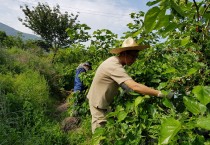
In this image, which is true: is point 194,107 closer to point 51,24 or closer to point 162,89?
point 162,89

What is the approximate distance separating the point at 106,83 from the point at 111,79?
8 cm

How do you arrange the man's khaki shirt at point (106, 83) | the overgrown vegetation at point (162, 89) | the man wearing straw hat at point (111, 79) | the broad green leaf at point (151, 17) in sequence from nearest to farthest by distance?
1. the broad green leaf at point (151, 17)
2. the overgrown vegetation at point (162, 89)
3. the man wearing straw hat at point (111, 79)
4. the man's khaki shirt at point (106, 83)

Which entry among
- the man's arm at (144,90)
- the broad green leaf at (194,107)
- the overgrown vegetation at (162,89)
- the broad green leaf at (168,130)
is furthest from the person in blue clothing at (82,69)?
the broad green leaf at (168,130)

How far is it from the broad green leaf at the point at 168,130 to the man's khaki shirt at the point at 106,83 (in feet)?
6.17

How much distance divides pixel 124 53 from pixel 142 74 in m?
0.40

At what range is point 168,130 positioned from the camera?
0.91 metres

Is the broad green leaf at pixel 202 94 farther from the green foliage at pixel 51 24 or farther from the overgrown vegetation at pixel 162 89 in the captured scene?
the green foliage at pixel 51 24

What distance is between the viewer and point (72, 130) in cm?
654

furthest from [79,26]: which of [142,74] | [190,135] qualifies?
[190,135]

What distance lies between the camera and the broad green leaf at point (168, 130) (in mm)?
883

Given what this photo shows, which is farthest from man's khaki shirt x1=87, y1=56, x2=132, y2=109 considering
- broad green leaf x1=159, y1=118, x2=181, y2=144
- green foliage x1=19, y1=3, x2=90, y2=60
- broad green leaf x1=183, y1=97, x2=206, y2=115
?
green foliage x1=19, y1=3, x2=90, y2=60

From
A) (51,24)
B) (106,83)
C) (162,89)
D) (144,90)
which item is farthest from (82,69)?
(51,24)

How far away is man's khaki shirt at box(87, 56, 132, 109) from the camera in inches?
116

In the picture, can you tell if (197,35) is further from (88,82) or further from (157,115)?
(88,82)
